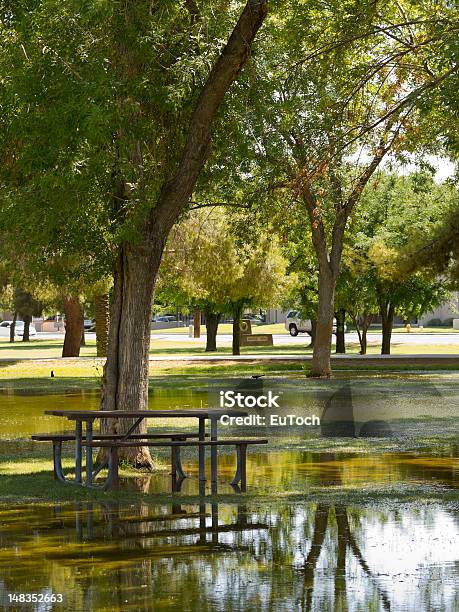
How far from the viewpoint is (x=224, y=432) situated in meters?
19.0

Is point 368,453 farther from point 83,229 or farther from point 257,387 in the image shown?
point 257,387

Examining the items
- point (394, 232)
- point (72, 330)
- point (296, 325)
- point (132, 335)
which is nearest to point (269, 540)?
point (132, 335)

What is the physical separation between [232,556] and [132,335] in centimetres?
551

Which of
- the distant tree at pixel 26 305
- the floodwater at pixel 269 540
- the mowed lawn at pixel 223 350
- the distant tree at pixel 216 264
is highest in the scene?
the distant tree at pixel 216 264

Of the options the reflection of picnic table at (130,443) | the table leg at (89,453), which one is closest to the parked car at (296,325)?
the reflection of picnic table at (130,443)

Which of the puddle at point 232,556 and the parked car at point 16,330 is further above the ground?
the parked car at point 16,330

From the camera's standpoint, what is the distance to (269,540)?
9586mm

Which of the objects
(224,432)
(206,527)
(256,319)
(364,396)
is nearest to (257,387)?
(364,396)

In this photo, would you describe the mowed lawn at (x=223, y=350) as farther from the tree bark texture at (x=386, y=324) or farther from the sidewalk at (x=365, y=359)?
the sidewalk at (x=365, y=359)

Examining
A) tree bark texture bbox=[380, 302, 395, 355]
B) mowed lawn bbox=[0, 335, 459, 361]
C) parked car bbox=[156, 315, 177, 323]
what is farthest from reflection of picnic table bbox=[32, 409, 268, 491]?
parked car bbox=[156, 315, 177, 323]

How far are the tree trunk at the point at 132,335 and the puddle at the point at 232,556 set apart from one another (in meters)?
2.73

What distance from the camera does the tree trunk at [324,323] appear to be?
1314 inches

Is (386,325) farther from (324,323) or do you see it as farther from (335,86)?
(335,86)

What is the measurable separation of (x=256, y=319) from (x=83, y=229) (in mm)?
94518
